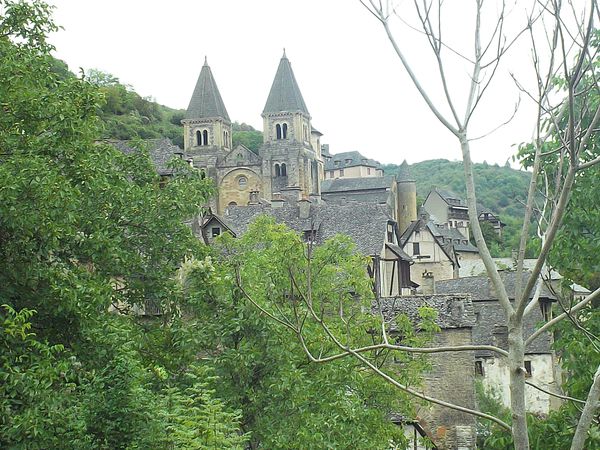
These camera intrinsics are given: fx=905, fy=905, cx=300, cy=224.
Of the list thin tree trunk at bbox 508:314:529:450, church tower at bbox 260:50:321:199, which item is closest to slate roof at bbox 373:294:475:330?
thin tree trunk at bbox 508:314:529:450

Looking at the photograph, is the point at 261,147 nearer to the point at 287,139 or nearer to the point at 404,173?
the point at 287,139

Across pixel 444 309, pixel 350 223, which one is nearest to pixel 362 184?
pixel 350 223

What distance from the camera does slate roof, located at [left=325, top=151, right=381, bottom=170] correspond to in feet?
476

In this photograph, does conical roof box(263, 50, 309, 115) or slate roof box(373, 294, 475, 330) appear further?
conical roof box(263, 50, 309, 115)

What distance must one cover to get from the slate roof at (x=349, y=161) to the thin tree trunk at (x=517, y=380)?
139 m

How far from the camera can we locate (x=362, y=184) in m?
106

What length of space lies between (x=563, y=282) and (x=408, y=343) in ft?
30.4

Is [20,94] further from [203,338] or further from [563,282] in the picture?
[563,282]

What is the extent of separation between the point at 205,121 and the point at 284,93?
37.1 feet

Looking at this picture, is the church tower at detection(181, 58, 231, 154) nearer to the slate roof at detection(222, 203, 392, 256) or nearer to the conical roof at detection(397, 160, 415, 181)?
the conical roof at detection(397, 160, 415, 181)

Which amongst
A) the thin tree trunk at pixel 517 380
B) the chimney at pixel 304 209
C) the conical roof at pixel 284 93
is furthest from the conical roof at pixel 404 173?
the thin tree trunk at pixel 517 380

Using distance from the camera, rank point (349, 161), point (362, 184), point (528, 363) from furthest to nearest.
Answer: point (349, 161) → point (362, 184) → point (528, 363)

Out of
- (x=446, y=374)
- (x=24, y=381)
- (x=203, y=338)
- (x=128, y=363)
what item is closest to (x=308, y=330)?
(x=203, y=338)

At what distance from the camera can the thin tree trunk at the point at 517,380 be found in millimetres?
6066
